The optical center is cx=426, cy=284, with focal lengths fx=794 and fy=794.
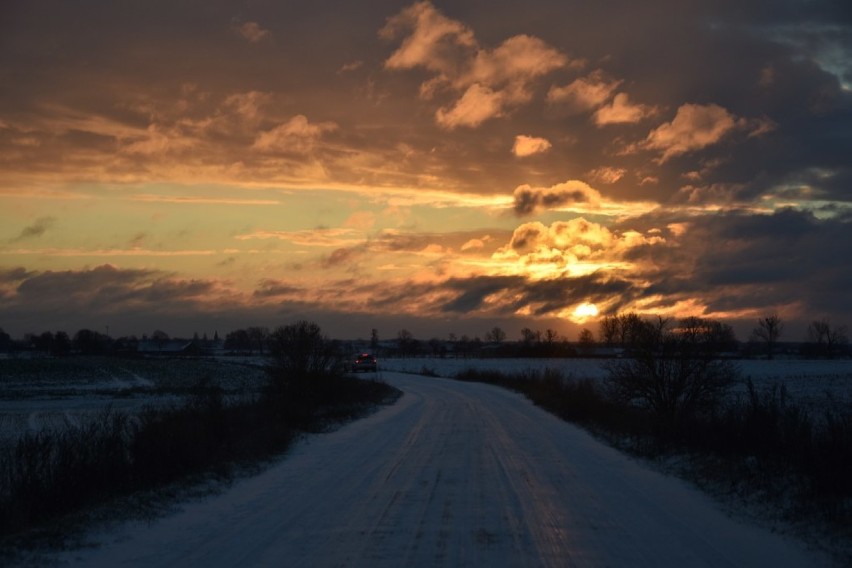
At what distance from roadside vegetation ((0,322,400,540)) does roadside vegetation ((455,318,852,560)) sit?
912 cm

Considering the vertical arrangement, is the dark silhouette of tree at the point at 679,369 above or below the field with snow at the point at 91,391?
above

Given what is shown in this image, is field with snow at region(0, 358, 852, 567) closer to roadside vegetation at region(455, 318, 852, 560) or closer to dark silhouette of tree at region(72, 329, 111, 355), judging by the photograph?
roadside vegetation at region(455, 318, 852, 560)

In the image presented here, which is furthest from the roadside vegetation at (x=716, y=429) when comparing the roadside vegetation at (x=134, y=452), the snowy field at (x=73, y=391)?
the snowy field at (x=73, y=391)

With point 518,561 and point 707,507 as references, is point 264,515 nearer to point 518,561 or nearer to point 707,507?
point 518,561

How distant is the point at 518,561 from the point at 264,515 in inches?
167

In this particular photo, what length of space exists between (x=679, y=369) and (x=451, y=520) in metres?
18.7

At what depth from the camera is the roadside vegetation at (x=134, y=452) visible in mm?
11484

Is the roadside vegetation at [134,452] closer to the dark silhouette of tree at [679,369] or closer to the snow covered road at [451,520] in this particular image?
the snow covered road at [451,520]

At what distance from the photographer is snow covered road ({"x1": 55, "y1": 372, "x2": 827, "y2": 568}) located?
28.5ft

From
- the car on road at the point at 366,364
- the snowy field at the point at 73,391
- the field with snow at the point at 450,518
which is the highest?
the car on road at the point at 366,364

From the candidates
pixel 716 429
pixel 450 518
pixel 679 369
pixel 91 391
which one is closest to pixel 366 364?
pixel 91 391

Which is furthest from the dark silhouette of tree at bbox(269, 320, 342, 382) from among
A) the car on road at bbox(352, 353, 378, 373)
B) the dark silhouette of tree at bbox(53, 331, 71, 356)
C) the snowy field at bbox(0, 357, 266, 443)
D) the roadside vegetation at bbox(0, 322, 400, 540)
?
the dark silhouette of tree at bbox(53, 331, 71, 356)

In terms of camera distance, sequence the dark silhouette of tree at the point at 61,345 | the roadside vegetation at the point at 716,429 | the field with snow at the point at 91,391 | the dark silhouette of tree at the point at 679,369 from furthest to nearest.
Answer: the dark silhouette of tree at the point at 61,345 → the field with snow at the point at 91,391 → the dark silhouette of tree at the point at 679,369 → the roadside vegetation at the point at 716,429

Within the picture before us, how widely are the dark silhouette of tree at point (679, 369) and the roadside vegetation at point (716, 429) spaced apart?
0.03m
